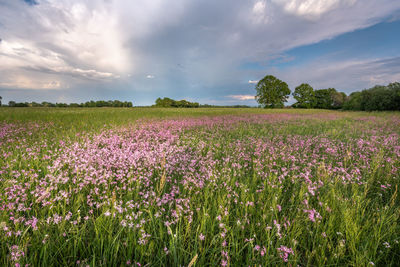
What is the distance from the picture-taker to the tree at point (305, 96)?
71.1 m

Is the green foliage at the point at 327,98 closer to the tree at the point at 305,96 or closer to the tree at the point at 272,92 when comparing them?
the tree at the point at 305,96

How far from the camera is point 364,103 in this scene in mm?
41844

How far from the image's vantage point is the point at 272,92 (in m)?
62.4

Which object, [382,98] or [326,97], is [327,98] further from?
[382,98]

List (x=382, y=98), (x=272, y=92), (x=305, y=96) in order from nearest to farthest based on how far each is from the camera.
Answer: (x=382, y=98) < (x=272, y=92) < (x=305, y=96)

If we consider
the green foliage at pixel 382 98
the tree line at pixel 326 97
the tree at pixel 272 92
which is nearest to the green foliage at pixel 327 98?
the tree line at pixel 326 97

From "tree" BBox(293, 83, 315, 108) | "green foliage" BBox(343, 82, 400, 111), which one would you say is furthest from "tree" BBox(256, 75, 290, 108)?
"green foliage" BBox(343, 82, 400, 111)

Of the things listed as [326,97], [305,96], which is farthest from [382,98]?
[326,97]

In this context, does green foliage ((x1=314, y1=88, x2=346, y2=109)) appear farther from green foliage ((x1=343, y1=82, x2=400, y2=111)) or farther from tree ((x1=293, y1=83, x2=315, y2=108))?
green foliage ((x1=343, y1=82, x2=400, y2=111))

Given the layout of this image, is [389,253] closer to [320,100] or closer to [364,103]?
[364,103]

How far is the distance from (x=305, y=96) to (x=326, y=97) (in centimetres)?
1714

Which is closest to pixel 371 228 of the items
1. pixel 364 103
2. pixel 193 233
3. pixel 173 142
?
pixel 193 233

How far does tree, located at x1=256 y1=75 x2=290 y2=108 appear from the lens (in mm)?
62375

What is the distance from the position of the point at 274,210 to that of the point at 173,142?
14.9 feet
